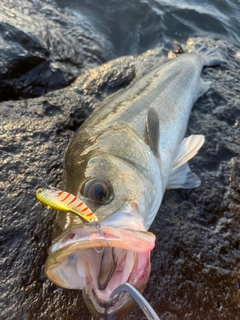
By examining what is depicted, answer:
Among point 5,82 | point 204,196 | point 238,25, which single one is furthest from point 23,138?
point 238,25

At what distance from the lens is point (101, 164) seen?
2352 millimetres

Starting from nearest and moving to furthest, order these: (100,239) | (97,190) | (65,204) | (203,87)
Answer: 1. (100,239)
2. (65,204)
3. (97,190)
4. (203,87)

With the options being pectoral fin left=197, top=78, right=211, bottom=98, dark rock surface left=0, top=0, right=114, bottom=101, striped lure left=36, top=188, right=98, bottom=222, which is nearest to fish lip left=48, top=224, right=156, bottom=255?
striped lure left=36, top=188, right=98, bottom=222

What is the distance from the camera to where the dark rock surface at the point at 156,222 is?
2301 mm

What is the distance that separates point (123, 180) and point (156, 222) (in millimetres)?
743

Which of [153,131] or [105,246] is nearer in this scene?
[105,246]

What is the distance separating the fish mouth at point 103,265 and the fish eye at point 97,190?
12.6 inches

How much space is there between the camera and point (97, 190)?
2.08 meters

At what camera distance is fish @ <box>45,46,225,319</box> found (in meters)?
1.72

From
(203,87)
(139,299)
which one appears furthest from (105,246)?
(203,87)

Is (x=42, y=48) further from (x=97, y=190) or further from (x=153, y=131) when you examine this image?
(x=97, y=190)

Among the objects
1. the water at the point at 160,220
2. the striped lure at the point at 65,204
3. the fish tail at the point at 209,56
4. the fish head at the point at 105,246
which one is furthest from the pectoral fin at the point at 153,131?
the fish tail at the point at 209,56

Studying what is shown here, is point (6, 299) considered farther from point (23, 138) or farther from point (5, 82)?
point (5, 82)

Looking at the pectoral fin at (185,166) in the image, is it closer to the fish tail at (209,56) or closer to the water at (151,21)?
the fish tail at (209,56)
